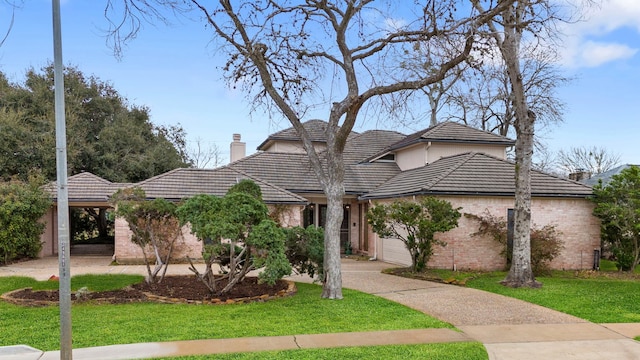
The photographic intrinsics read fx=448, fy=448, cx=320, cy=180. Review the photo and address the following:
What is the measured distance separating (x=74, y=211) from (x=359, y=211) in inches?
636

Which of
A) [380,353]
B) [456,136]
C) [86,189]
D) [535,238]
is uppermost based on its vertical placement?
[456,136]

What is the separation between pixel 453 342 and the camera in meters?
6.88

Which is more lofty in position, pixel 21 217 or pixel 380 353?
pixel 21 217

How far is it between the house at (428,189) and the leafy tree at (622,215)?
1.80 ft

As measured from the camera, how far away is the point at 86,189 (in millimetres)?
19125

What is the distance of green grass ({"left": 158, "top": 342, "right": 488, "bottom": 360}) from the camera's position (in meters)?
6.05

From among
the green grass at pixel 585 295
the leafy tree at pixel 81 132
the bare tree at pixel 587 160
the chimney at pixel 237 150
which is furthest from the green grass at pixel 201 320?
the bare tree at pixel 587 160

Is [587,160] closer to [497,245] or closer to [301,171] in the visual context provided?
[497,245]

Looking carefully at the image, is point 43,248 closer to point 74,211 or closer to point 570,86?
point 74,211

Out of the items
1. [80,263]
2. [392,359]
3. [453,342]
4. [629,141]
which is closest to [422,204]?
[453,342]

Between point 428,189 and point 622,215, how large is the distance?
619 centimetres

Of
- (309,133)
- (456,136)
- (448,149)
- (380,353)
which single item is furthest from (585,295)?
(309,133)

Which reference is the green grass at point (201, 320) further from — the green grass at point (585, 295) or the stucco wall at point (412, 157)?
the stucco wall at point (412, 157)

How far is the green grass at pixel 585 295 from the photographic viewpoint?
9.00m
